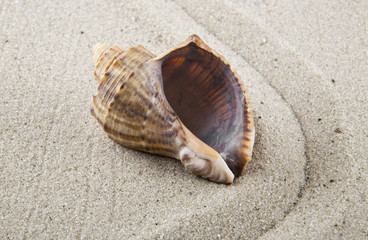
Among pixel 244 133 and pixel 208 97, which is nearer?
pixel 244 133

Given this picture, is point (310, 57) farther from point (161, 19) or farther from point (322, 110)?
point (161, 19)

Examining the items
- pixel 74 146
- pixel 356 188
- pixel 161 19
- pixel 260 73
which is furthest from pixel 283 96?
pixel 74 146

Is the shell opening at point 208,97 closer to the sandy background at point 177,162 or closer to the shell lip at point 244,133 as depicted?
the shell lip at point 244,133

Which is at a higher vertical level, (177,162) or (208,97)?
(208,97)

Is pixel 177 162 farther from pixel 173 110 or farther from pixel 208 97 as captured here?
pixel 208 97

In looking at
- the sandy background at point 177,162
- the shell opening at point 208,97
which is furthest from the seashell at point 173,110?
the sandy background at point 177,162

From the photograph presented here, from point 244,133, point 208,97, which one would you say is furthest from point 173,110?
point 244,133

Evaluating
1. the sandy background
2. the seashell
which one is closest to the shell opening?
the seashell

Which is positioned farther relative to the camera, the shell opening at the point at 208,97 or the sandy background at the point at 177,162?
the shell opening at the point at 208,97
